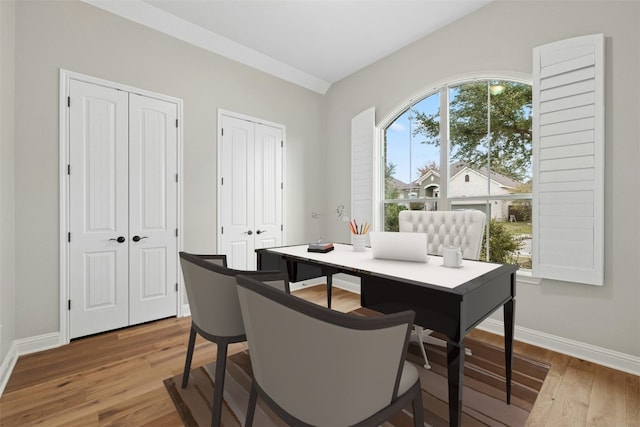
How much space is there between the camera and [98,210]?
2684 millimetres

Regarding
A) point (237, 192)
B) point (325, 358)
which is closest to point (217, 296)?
point (325, 358)

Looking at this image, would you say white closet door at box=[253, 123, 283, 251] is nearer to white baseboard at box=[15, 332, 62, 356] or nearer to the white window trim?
the white window trim

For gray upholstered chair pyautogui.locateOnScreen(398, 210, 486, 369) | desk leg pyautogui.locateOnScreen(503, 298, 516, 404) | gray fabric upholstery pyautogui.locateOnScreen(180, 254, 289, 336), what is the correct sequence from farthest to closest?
A: 1. gray upholstered chair pyautogui.locateOnScreen(398, 210, 486, 369)
2. desk leg pyautogui.locateOnScreen(503, 298, 516, 404)
3. gray fabric upholstery pyautogui.locateOnScreen(180, 254, 289, 336)

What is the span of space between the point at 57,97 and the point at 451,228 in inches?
140

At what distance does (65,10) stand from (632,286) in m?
5.08

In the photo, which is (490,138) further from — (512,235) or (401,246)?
(401,246)

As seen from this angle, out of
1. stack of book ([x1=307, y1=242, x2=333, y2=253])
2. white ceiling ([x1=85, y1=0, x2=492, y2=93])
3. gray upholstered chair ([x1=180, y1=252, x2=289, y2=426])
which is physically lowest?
gray upholstered chair ([x1=180, y1=252, x2=289, y2=426])

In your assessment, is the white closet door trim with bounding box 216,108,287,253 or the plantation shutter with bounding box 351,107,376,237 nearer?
the white closet door trim with bounding box 216,108,287,253

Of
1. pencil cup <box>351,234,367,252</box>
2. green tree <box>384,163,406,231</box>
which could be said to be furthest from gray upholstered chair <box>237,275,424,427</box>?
green tree <box>384,163,406,231</box>

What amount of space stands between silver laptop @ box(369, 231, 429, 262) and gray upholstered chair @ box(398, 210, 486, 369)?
2.10 feet

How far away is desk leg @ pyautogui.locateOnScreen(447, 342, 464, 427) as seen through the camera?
44.6 inches

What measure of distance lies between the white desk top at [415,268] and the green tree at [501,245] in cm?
149

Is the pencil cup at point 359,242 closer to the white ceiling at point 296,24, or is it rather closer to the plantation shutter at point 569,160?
the plantation shutter at point 569,160

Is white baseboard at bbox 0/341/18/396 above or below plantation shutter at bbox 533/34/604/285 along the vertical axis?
below
